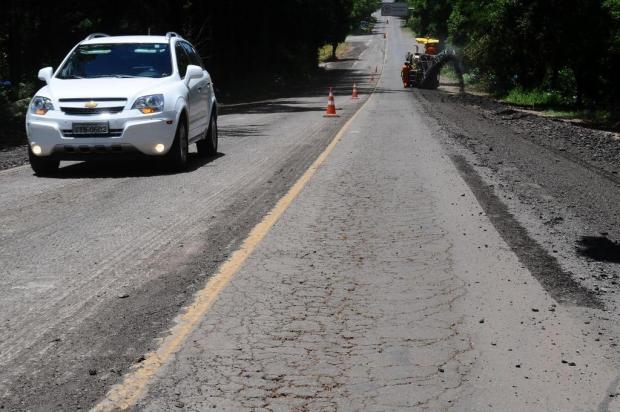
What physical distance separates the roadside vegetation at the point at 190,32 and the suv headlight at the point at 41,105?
781 cm

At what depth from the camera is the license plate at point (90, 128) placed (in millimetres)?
11828

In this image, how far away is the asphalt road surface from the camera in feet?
14.4

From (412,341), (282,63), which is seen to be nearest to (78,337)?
(412,341)

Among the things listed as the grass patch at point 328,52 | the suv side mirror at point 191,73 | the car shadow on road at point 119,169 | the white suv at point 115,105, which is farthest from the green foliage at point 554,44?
the grass patch at point 328,52

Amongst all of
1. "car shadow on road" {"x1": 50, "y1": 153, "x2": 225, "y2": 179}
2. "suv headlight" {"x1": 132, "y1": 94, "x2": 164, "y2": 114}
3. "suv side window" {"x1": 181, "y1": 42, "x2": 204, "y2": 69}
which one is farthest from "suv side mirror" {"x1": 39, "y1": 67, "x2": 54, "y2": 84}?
"suv side window" {"x1": 181, "y1": 42, "x2": 204, "y2": 69}

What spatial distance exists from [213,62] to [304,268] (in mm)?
43796

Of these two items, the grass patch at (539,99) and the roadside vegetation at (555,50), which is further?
the grass patch at (539,99)

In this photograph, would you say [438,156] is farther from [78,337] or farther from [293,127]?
[78,337]

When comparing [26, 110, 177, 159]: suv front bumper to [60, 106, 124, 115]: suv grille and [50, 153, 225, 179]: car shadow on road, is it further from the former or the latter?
[50, 153, 225, 179]: car shadow on road

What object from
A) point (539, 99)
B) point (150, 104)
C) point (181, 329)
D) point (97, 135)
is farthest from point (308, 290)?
point (539, 99)

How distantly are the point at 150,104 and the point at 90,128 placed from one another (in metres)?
0.86

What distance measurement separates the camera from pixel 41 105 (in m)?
12.1

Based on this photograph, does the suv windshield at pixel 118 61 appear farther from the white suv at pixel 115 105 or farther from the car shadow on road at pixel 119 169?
the car shadow on road at pixel 119 169

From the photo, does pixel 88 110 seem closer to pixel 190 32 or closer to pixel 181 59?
pixel 181 59
